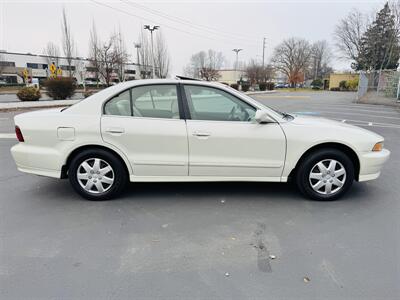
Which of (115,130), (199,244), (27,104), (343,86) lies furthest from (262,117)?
(343,86)

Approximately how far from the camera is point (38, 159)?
3768mm

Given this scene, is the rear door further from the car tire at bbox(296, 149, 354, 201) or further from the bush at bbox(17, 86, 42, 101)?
the bush at bbox(17, 86, 42, 101)

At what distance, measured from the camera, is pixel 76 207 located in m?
3.68

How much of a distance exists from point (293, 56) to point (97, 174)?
7459 centimetres

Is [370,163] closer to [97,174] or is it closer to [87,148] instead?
[97,174]

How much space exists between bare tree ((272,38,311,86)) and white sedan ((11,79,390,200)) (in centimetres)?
7008

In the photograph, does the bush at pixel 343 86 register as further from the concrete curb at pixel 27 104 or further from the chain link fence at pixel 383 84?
the concrete curb at pixel 27 104

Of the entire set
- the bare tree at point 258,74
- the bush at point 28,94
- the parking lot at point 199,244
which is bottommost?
the parking lot at point 199,244

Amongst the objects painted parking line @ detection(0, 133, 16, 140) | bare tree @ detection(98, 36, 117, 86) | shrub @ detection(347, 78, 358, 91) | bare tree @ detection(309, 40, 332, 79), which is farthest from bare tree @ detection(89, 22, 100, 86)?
bare tree @ detection(309, 40, 332, 79)

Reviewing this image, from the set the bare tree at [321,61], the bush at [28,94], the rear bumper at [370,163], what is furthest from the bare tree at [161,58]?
the bare tree at [321,61]

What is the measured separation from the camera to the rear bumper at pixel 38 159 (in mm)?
3736

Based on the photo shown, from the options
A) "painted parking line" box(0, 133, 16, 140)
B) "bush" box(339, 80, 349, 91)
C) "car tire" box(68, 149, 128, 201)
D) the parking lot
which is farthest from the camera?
"bush" box(339, 80, 349, 91)

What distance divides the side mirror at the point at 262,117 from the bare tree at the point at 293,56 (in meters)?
70.3

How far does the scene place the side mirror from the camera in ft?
11.7
